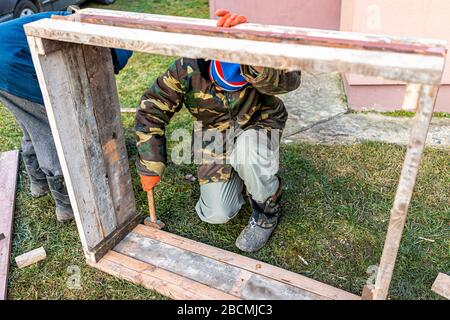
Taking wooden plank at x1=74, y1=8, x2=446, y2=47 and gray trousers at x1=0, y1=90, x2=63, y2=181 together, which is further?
gray trousers at x1=0, y1=90, x2=63, y2=181

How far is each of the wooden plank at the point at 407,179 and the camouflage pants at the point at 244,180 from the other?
904 mm

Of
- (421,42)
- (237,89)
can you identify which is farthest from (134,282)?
(421,42)

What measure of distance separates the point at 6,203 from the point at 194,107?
1583mm

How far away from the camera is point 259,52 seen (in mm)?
1693

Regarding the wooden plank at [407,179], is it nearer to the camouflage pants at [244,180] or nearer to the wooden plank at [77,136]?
the camouflage pants at [244,180]

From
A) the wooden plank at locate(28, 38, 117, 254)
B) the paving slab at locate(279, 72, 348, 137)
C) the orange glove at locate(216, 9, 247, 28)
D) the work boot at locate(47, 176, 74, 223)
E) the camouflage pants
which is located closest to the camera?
the orange glove at locate(216, 9, 247, 28)

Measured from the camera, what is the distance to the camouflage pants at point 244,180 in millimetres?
2672

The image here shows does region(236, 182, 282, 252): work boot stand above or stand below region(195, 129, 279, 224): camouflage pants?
below

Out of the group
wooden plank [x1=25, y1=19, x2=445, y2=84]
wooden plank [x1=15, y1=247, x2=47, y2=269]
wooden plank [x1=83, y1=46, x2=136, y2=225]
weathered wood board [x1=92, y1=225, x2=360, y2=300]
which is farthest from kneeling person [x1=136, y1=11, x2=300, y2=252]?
wooden plank [x1=15, y1=247, x2=47, y2=269]

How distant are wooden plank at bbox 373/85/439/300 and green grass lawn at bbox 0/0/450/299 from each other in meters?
0.55

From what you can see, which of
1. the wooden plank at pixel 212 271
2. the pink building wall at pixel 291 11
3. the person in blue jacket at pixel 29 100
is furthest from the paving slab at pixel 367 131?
the person in blue jacket at pixel 29 100

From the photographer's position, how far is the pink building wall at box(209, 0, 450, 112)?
12.5 ft

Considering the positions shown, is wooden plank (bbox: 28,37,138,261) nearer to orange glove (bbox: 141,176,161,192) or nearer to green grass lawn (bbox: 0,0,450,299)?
orange glove (bbox: 141,176,161,192)

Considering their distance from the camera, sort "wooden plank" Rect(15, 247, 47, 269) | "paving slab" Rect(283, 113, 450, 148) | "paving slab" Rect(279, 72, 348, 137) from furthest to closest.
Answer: "paving slab" Rect(279, 72, 348, 137) → "paving slab" Rect(283, 113, 450, 148) → "wooden plank" Rect(15, 247, 47, 269)
